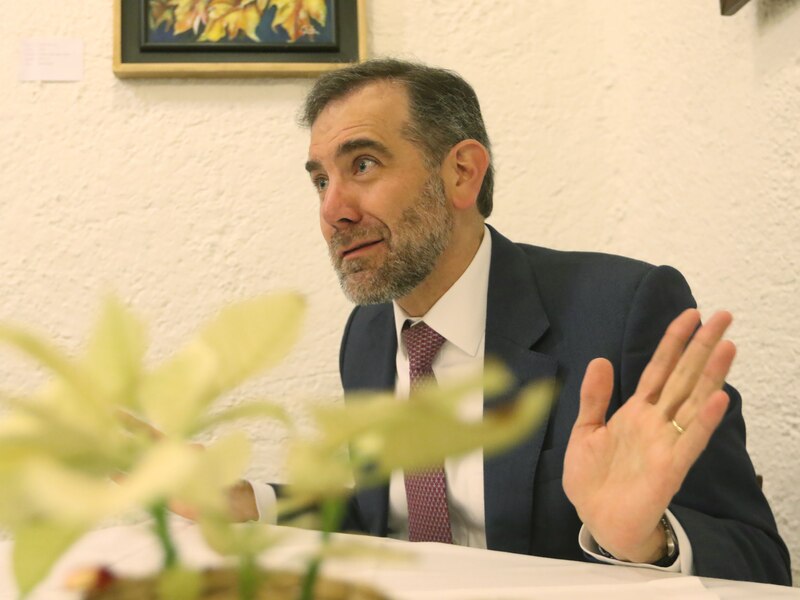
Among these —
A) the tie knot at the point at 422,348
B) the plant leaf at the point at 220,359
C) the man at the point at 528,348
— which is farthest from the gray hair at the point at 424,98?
the plant leaf at the point at 220,359

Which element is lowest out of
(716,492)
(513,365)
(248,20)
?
(716,492)

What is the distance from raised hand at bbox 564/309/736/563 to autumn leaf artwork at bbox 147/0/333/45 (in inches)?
52.3

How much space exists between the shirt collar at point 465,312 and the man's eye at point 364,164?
0.23 m

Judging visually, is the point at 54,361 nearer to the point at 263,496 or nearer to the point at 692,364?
the point at 692,364

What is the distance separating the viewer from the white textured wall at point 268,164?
1747mm

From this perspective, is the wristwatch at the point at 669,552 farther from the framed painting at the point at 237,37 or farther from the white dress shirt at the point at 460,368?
the framed painting at the point at 237,37

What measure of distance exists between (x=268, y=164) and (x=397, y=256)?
2.20 ft

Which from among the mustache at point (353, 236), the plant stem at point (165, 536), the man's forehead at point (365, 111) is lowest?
the plant stem at point (165, 536)

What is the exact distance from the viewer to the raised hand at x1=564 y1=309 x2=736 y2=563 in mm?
654

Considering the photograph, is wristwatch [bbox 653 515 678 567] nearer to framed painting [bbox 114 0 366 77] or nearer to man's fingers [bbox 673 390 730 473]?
man's fingers [bbox 673 390 730 473]

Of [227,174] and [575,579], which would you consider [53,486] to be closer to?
[575,579]

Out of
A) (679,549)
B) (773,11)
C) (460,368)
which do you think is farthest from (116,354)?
(773,11)

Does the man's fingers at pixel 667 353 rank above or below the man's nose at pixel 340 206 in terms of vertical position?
below

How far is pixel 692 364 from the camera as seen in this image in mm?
662
